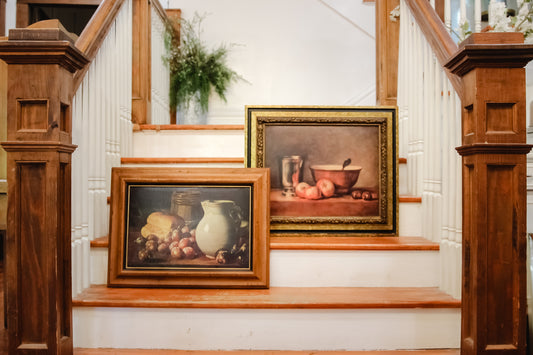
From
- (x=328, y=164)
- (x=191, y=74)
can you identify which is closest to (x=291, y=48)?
(x=191, y=74)

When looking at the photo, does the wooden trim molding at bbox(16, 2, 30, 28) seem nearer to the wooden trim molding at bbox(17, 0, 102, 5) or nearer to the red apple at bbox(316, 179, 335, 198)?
the wooden trim molding at bbox(17, 0, 102, 5)

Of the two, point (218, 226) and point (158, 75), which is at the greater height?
point (158, 75)

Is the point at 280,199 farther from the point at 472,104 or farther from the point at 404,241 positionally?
the point at 472,104

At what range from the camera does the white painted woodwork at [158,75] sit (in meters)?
2.48

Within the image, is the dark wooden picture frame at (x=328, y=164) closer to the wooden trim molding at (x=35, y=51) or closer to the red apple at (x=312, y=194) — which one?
the red apple at (x=312, y=194)

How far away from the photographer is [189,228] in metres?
1.46

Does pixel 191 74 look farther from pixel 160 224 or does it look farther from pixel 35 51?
pixel 35 51

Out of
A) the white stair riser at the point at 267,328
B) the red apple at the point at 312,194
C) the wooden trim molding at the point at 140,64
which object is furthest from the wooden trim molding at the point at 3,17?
the red apple at the point at 312,194

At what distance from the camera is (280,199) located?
63.9 inches

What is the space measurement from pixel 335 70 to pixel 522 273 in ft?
8.04

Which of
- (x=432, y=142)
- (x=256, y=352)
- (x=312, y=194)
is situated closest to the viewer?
(x=256, y=352)

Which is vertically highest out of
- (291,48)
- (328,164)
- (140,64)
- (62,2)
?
(62,2)

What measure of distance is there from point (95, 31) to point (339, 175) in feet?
3.63

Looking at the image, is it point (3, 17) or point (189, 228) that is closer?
point (189, 228)
